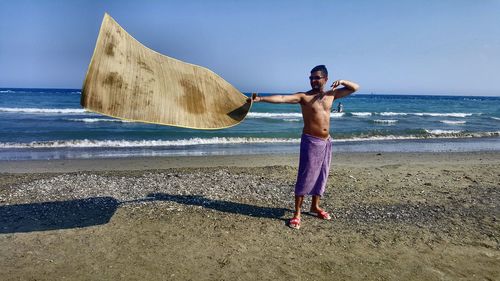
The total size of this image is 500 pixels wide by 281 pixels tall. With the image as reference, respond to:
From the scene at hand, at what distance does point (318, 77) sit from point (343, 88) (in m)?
0.38

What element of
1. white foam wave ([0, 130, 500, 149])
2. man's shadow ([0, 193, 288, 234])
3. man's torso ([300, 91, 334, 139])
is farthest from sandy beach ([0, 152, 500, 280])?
white foam wave ([0, 130, 500, 149])

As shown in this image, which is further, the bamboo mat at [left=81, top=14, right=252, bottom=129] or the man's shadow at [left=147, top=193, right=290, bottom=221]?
the man's shadow at [left=147, top=193, right=290, bottom=221]

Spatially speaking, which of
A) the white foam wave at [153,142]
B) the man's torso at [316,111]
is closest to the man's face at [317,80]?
the man's torso at [316,111]

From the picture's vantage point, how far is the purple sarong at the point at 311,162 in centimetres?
547

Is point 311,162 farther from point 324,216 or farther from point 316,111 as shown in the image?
point 324,216

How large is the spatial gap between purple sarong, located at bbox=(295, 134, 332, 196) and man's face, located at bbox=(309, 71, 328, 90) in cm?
67

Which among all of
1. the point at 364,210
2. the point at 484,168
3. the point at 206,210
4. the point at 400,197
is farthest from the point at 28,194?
the point at 484,168

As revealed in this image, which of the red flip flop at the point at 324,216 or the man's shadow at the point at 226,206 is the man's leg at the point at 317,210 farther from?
the man's shadow at the point at 226,206

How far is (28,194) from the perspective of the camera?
7035 mm

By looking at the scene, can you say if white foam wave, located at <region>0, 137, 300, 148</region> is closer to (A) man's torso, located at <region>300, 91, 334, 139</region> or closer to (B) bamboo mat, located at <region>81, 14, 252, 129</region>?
(A) man's torso, located at <region>300, 91, 334, 139</region>

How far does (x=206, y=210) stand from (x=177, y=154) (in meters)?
7.57

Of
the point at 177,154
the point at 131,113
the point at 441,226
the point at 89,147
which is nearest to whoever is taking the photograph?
the point at 131,113

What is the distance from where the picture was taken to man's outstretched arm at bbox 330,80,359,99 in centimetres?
521

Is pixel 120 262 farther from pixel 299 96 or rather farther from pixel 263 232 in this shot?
pixel 299 96
